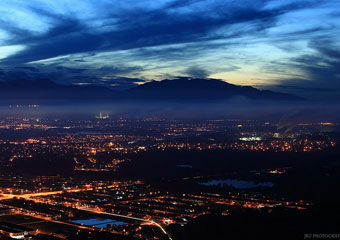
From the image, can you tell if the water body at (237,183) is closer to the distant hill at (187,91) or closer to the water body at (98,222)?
the water body at (98,222)

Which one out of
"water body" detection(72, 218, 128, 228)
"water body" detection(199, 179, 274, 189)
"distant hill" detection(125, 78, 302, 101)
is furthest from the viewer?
"distant hill" detection(125, 78, 302, 101)

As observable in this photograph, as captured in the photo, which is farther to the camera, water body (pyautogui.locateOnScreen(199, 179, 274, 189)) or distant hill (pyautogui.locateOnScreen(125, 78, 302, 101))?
distant hill (pyautogui.locateOnScreen(125, 78, 302, 101))

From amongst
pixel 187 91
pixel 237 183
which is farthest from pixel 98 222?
pixel 187 91

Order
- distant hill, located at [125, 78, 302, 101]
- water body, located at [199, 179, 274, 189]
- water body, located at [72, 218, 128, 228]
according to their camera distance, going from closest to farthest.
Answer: water body, located at [72, 218, 128, 228]
water body, located at [199, 179, 274, 189]
distant hill, located at [125, 78, 302, 101]

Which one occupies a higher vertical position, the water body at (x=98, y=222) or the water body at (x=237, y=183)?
the water body at (x=237, y=183)

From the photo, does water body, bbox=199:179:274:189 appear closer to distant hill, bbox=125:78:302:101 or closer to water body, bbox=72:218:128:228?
water body, bbox=72:218:128:228

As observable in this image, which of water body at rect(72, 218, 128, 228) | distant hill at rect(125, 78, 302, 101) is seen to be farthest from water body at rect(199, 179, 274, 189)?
distant hill at rect(125, 78, 302, 101)

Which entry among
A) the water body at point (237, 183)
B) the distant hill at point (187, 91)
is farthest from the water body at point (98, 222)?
the distant hill at point (187, 91)

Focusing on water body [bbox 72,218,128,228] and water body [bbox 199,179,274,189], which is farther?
water body [bbox 199,179,274,189]

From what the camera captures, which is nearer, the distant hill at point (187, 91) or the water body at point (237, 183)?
the water body at point (237, 183)

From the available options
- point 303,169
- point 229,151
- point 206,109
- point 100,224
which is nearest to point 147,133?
point 229,151

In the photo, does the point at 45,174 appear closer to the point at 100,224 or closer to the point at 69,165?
the point at 69,165

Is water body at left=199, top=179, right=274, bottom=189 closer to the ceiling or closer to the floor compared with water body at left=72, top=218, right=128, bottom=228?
closer to the ceiling
